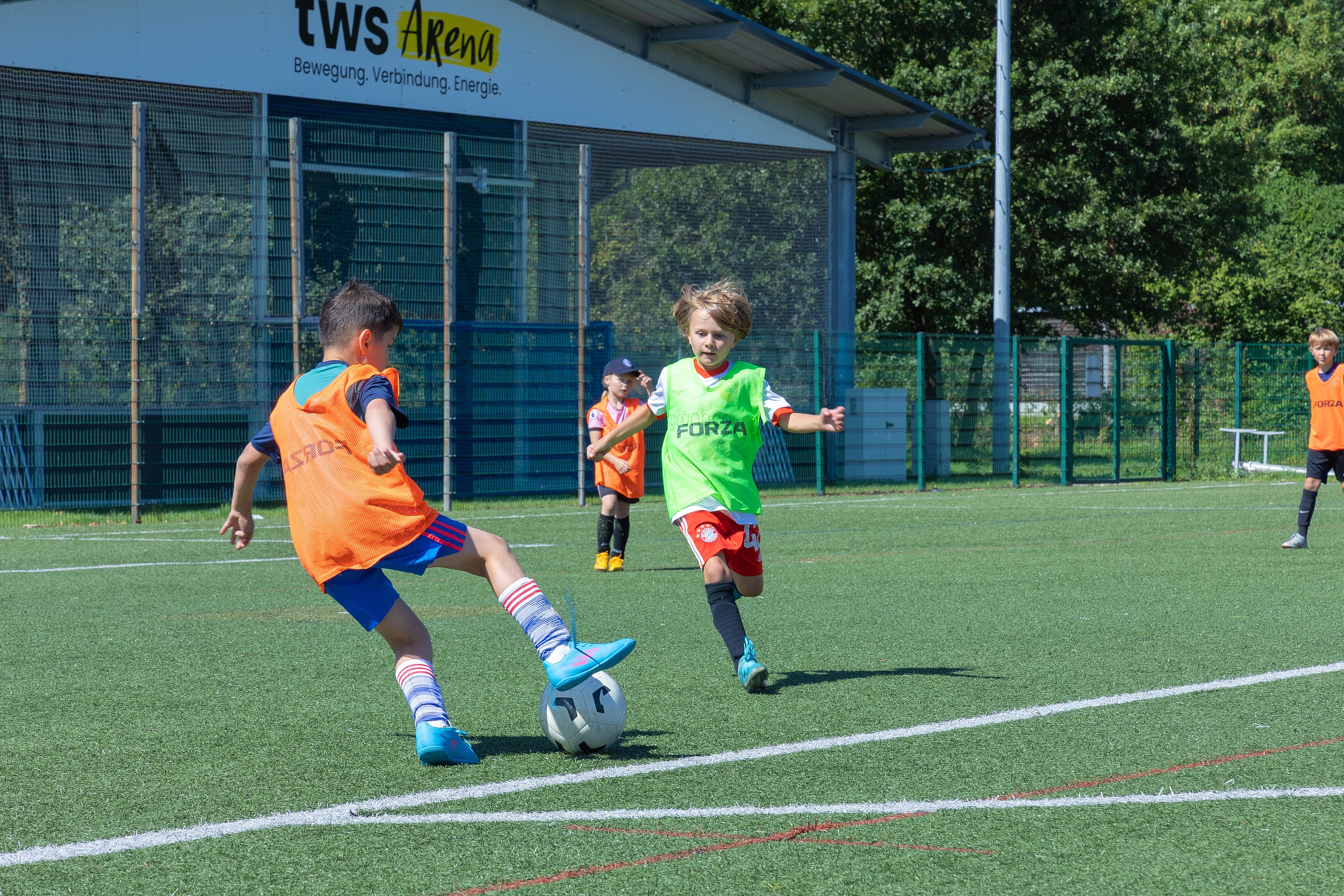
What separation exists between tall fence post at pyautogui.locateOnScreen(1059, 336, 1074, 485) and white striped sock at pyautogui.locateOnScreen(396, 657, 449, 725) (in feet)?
63.6

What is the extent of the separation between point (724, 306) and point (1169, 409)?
20130 millimetres

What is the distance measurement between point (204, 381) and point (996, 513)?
29.4ft

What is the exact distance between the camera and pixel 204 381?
52.8 ft

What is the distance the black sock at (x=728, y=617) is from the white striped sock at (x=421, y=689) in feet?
5.01

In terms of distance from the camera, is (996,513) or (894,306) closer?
(996,513)

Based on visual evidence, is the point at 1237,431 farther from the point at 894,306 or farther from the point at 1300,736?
the point at 1300,736

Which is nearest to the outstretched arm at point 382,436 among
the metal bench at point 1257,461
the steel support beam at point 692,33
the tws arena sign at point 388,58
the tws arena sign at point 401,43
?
the tws arena sign at point 388,58

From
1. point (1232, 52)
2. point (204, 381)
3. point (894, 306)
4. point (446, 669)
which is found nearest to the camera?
point (446, 669)

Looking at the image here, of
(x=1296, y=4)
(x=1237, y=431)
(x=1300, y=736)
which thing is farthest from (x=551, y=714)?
(x=1296, y=4)

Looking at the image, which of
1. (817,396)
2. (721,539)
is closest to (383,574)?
(721,539)

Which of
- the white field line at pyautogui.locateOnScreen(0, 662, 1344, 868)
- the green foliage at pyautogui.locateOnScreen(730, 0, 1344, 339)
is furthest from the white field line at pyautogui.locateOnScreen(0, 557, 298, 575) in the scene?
the green foliage at pyautogui.locateOnScreen(730, 0, 1344, 339)

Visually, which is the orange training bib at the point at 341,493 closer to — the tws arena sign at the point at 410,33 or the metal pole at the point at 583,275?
the metal pole at the point at 583,275

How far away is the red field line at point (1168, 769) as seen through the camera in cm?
414

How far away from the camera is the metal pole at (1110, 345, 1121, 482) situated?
77.6 feet
